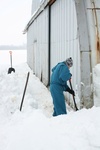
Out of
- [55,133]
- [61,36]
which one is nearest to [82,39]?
[61,36]

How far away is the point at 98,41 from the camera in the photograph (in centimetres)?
687

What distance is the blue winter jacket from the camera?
22.1 ft

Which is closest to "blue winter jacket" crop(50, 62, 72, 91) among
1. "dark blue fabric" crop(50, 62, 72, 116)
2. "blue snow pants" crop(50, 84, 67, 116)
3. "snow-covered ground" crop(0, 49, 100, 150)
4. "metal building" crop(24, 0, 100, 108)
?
"dark blue fabric" crop(50, 62, 72, 116)

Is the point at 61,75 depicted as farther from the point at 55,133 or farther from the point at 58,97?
the point at 55,133

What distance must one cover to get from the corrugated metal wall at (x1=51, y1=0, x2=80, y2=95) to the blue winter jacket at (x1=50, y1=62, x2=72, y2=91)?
0.55 metres

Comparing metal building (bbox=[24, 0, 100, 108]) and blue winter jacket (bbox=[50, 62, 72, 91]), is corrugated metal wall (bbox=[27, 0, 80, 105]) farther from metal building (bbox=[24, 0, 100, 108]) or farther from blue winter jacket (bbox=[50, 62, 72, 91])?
blue winter jacket (bbox=[50, 62, 72, 91])

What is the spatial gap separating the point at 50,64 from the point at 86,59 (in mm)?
4927

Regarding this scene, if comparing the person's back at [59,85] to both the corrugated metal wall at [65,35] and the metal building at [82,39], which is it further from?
the corrugated metal wall at [65,35]

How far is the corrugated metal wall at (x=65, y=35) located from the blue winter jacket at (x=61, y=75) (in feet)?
1.82

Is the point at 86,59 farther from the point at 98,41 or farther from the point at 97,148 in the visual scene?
the point at 97,148

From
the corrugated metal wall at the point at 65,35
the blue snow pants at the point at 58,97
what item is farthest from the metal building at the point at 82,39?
the blue snow pants at the point at 58,97

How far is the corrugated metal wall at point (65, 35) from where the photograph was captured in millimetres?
7543

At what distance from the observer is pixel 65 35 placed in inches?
344

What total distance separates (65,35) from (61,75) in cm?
232
